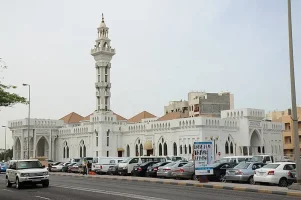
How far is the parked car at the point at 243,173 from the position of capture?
2472 centimetres

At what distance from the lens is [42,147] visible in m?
88.4

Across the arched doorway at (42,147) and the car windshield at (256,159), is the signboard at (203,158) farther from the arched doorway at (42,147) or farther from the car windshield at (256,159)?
the arched doorway at (42,147)

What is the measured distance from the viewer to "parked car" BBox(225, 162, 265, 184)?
24719mm

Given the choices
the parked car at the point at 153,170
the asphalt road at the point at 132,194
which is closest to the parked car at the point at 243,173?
the asphalt road at the point at 132,194

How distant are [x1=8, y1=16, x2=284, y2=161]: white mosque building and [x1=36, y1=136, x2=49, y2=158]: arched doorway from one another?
0.19m

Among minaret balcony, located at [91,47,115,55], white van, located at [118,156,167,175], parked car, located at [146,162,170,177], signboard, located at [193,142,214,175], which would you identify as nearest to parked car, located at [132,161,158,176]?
parked car, located at [146,162,170,177]

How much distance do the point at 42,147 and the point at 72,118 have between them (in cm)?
843

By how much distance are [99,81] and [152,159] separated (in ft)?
114

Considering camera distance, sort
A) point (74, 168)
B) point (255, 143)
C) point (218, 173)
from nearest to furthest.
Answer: point (218, 173)
point (74, 168)
point (255, 143)

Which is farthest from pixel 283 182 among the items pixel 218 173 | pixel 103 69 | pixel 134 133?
pixel 103 69

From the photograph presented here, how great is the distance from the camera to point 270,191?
63.4 feet

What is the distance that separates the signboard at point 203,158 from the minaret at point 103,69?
151 ft

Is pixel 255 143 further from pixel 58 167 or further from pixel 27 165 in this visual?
pixel 27 165

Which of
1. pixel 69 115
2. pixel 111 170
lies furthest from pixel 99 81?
pixel 111 170
